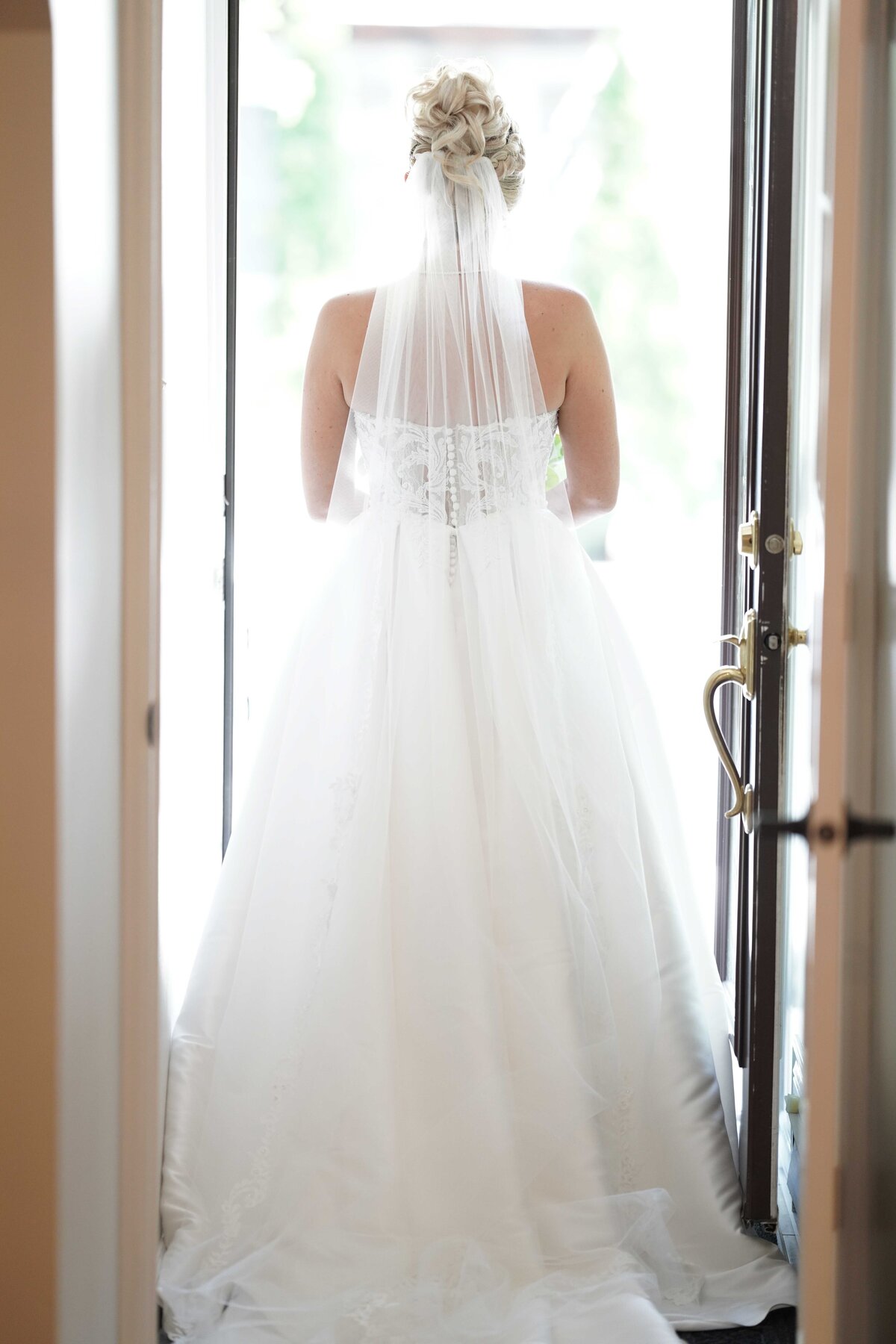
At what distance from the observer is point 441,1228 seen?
5.67 ft

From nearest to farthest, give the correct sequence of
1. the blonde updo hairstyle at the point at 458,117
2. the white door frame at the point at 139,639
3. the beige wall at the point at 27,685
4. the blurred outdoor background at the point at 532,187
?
the beige wall at the point at 27,685, the white door frame at the point at 139,639, the blonde updo hairstyle at the point at 458,117, the blurred outdoor background at the point at 532,187

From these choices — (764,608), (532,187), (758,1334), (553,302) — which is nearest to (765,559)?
(764,608)

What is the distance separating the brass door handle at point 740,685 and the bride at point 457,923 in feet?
0.65

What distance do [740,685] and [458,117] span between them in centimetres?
106

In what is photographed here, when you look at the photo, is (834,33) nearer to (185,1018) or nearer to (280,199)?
(185,1018)

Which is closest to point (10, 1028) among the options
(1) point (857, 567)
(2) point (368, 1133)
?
(2) point (368, 1133)

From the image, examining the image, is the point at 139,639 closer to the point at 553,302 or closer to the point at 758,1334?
the point at 553,302

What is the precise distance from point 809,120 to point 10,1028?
63.7 inches

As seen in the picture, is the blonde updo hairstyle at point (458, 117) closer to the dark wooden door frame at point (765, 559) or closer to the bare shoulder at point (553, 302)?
the bare shoulder at point (553, 302)

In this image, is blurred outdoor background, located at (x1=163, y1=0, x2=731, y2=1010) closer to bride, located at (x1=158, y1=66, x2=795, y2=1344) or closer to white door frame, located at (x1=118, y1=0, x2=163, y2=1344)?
bride, located at (x1=158, y1=66, x2=795, y2=1344)

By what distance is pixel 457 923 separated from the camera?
1.84 meters

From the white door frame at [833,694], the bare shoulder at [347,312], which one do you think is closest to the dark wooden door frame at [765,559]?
the white door frame at [833,694]

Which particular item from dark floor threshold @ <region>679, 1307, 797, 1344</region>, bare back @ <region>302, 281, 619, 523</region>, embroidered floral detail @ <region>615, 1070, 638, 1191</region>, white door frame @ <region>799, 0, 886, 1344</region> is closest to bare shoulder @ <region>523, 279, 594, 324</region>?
bare back @ <region>302, 281, 619, 523</region>

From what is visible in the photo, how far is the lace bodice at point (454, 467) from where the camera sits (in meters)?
2.01
